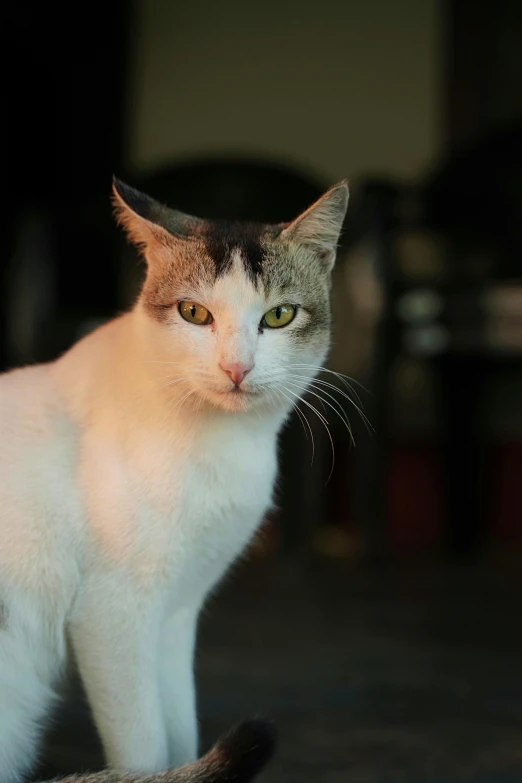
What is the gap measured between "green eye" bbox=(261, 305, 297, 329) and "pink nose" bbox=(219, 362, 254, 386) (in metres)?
0.08

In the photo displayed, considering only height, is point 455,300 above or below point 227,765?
above

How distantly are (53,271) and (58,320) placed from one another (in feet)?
0.60

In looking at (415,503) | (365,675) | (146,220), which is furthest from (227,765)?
(415,503)

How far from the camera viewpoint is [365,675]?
167 cm

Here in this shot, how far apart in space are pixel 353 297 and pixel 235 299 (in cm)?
143

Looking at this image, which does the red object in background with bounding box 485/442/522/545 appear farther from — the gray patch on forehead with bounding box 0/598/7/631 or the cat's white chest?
the gray patch on forehead with bounding box 0/598/7/631

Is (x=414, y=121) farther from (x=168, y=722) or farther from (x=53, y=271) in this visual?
(x=168, y=722)

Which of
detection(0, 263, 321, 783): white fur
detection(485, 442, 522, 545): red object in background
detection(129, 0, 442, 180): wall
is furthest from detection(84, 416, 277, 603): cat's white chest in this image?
detection(129, 0, 442, 180): wall

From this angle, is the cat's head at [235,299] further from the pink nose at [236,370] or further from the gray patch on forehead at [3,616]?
the gray patch on forehead at [3,616]

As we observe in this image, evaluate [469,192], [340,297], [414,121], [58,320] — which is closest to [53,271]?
[58,320]

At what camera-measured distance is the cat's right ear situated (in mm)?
1062

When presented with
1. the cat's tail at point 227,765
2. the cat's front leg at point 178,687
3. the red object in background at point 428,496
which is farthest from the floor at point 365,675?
the red object in background at point 428,496

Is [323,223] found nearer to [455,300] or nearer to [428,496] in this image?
[455,300]

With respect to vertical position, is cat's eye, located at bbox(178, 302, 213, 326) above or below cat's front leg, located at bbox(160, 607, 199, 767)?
above
